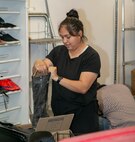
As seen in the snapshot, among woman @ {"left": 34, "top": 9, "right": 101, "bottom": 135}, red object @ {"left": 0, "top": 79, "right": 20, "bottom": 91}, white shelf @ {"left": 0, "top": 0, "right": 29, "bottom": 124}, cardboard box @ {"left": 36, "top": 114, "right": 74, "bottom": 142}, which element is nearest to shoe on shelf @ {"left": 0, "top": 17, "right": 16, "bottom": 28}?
white shelf @ {"left": 0, "top": 0, "right": 29, "bottom": 124}

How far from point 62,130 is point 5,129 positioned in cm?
67

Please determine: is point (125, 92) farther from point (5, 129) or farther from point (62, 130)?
point (5, 129)

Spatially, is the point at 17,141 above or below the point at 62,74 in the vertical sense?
below

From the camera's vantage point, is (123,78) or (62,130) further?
(123,78)

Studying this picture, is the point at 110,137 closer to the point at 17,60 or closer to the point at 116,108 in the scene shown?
the point at 17,60

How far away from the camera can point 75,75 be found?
188 cm

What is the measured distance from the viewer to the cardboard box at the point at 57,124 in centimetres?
175

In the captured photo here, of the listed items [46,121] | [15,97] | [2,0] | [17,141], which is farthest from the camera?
[15,97]

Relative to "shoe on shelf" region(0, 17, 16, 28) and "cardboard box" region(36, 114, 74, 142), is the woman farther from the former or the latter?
"shoe on shelf" region(0, 17, 16, 28)

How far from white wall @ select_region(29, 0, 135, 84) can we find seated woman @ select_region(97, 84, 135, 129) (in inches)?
33.9

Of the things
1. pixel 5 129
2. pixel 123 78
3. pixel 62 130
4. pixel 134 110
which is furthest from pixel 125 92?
pixel 5 129

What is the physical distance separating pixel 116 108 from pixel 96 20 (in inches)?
51.7

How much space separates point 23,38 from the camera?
2.63 metres

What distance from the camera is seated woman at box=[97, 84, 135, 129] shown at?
2.74 metres
